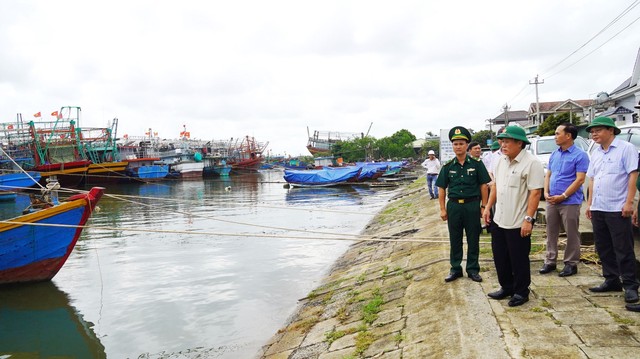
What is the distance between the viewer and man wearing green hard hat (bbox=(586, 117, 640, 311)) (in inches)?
154

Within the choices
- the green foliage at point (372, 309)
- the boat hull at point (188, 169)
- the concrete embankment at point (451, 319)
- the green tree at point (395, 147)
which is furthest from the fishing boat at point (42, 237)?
the green tree at point (395, 147)

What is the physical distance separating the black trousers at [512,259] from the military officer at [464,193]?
51cm

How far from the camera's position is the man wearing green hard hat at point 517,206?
13.2 ft

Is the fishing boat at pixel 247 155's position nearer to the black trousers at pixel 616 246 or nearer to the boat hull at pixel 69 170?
the boat hull at pixel 69 170

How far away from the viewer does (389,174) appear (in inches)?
1697

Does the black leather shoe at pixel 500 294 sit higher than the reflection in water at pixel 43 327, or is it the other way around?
the black leather shoe at pixel 500 294

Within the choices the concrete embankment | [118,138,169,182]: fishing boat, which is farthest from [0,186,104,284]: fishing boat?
[118,138,169,182]: fishing boat

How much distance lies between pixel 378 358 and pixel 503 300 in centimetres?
138

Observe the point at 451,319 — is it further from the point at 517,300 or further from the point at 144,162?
the point at 144,162

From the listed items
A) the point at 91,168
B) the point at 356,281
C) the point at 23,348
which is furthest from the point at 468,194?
the point at 91,168

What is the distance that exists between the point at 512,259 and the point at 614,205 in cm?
101

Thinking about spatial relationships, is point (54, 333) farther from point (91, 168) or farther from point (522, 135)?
point (91, 168)

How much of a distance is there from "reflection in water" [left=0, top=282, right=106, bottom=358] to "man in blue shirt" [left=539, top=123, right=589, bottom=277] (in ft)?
20.6

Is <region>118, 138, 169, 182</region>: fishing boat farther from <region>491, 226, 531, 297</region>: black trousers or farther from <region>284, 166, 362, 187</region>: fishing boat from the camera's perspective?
<region>491, 226, 531, 297</region>: black trousers
